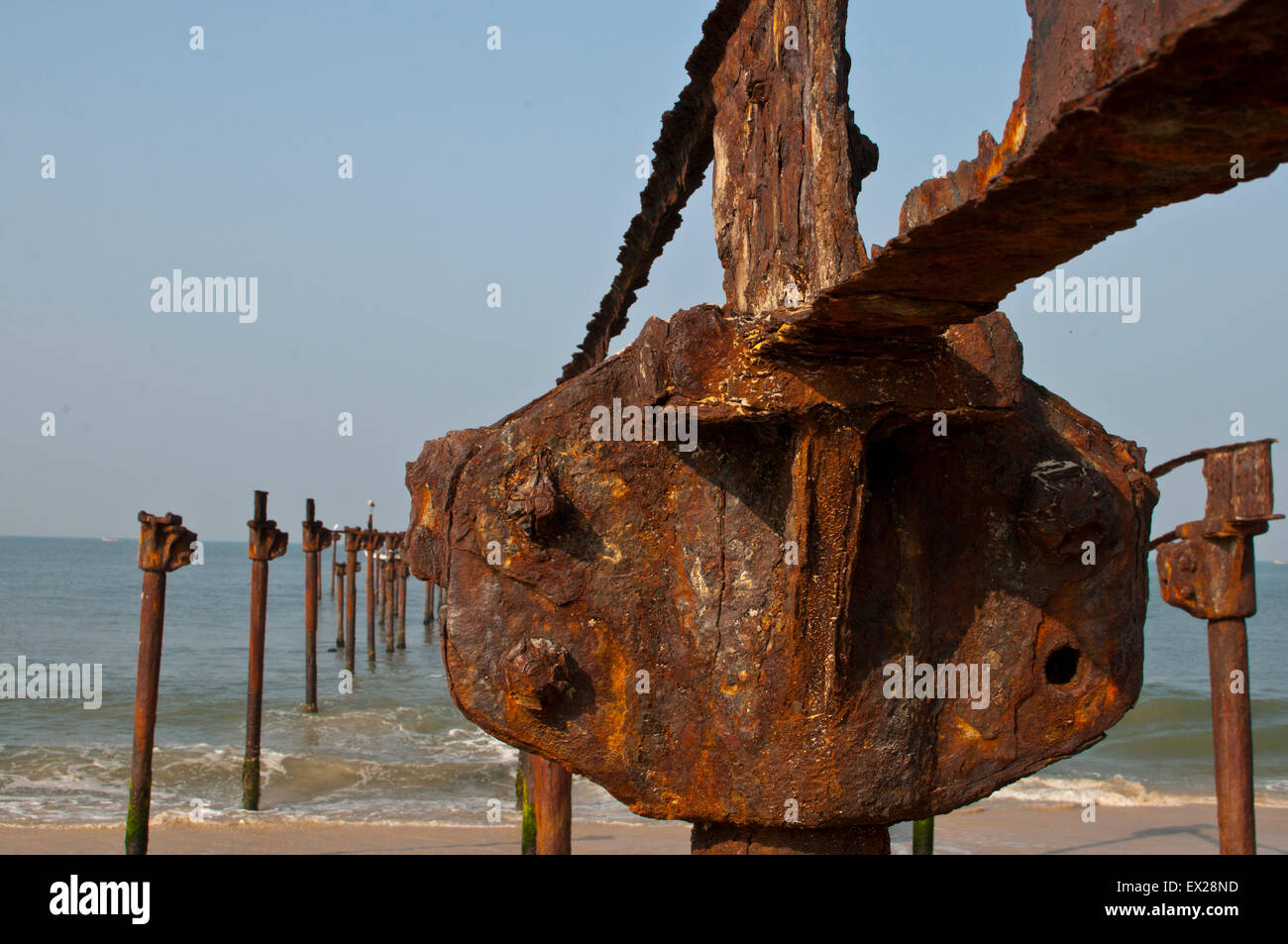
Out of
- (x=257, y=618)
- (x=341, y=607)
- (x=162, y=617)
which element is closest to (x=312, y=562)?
(x=257, y=618)

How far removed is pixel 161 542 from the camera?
9.98 m

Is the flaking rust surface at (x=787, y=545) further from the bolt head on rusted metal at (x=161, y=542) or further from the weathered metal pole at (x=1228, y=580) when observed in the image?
the bolt head on rusted metal at (x=161, y=542)

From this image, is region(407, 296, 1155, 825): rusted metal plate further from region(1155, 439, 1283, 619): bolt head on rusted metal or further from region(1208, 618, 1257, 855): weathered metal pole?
region(1208, 618, 1257, 855): weathered metal pole

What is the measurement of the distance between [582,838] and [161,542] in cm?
642

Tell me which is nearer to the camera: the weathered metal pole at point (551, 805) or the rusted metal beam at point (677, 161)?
the rusted metal beam at point (677, 161)

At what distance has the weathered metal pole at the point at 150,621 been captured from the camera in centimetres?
996

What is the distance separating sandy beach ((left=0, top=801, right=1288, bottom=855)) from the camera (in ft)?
42.9

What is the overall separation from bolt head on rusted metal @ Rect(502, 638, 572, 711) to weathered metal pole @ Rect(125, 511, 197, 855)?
7815 mm

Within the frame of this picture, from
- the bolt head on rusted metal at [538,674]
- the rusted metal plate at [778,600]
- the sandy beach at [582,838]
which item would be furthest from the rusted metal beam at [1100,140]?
the sandy beach at [582,838]

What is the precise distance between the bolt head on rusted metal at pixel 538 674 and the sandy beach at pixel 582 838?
10.4 metres

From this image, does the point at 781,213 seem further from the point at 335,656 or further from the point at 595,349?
the point at 335,656

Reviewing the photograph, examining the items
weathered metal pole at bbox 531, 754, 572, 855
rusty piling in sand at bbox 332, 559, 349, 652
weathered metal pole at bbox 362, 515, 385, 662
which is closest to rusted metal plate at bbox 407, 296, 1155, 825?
weathered metal pole at bbox 531, 754, 572, 855
